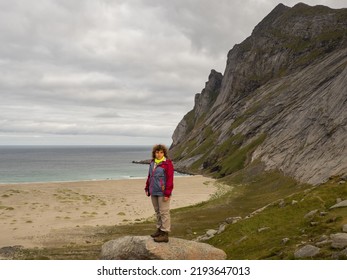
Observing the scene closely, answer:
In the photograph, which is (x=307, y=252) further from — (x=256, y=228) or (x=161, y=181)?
(x=256, y=228)

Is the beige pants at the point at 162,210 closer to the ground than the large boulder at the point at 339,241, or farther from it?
farther from it

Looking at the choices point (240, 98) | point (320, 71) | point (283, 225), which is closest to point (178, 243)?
point (283, 225)

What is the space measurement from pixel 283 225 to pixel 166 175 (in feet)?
39.9

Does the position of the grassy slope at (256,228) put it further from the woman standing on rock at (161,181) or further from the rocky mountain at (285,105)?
the rocky mountain at (285,105)

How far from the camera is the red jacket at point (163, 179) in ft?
49.4

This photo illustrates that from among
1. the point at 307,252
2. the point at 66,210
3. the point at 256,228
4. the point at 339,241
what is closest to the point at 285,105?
the point at 66,210

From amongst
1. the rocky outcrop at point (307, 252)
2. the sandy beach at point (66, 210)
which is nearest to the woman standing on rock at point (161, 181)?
the rocky outcrop at point (307, 252)

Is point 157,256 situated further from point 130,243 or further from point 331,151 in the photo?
point 331,151

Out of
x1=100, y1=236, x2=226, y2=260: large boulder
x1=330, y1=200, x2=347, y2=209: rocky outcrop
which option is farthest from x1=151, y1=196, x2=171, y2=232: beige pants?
x1=330, y1=200, x2=347, y2=209: rocky outcrop

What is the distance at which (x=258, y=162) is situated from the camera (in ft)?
287

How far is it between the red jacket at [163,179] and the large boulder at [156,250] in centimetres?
300

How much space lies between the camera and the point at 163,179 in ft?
49.8

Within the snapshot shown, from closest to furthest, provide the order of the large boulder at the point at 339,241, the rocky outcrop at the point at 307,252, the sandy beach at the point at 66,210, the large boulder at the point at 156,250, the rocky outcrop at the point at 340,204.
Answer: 1. the large boulder at the point at 339,241
2. the rocky outcrop at the point at 307,252
3. the large boulder at the point at 156,250
4. the rocky outcrop at the point at 340,204
5. the sandy beach at the point at 66,210

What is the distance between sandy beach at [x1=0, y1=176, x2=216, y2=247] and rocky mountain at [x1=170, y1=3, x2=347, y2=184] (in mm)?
22963
